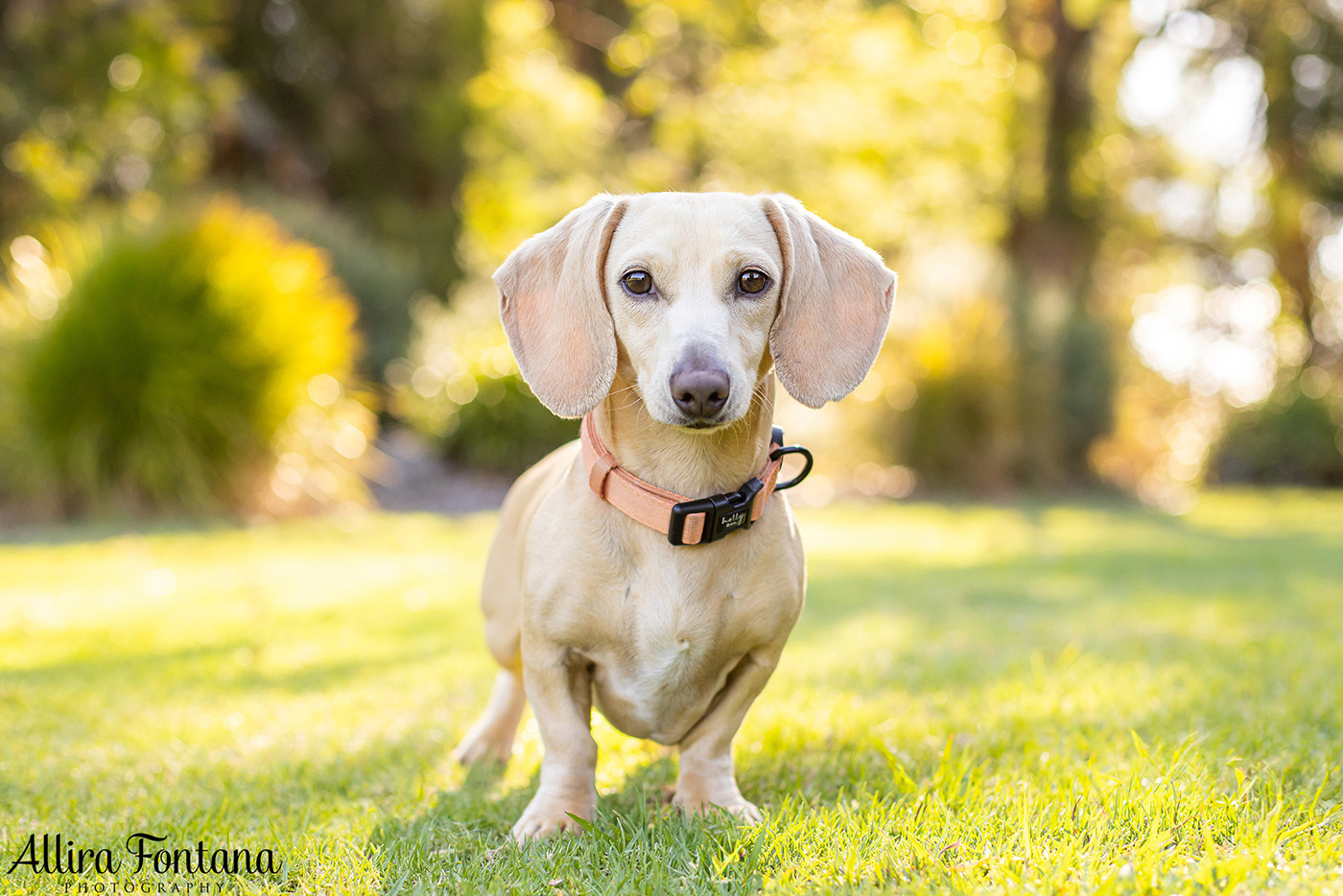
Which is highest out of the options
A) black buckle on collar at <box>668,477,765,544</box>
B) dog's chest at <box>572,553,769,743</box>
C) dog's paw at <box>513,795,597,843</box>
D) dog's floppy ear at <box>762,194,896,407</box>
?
dog's floppy ear at <box>762,194,896,407</box>

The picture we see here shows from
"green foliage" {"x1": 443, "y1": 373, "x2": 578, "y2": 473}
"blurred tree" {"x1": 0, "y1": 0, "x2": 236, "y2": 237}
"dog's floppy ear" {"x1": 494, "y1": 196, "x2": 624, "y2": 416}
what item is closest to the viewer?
"dog's floppy ear" {"x1": 494, "y1": 196, "x2": 624, "y2": 416}

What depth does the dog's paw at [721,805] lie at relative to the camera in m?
2.46

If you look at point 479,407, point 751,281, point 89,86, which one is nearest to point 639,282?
point 751,281

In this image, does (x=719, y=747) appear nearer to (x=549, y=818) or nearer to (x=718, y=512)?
(x=549, y=818)

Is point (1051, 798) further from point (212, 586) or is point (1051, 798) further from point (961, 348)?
point (961, 348)

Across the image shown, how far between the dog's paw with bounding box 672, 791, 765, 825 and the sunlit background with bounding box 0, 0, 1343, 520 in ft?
24.0

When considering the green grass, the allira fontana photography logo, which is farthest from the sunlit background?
the allira fontana photography logo

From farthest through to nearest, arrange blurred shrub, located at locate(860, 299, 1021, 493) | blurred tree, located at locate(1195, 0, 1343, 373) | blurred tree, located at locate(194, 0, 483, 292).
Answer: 1. blurred tree, located at locate(194, 0, 483, 292)
2. blurred tree, located at locate(1195, 0, 1343, 373)
3. blurred shrub, located at locate(860, 299, 1021, 493)

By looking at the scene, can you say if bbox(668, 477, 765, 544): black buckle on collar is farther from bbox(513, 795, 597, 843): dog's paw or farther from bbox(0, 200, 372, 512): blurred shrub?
bbox(0, 200, 372, 512): blurred shrub

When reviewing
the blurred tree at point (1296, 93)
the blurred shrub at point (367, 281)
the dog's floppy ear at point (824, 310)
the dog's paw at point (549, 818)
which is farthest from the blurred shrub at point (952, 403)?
the dog's paw at point (549, 818)

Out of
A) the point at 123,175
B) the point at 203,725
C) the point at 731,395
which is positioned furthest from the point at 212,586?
the point at 123,175

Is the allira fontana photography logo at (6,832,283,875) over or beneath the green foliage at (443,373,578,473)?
over

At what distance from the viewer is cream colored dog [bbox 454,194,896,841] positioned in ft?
8.08

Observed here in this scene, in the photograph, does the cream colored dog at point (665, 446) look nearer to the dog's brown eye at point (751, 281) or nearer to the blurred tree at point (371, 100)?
the dog's brown eye at point (751, 281)
